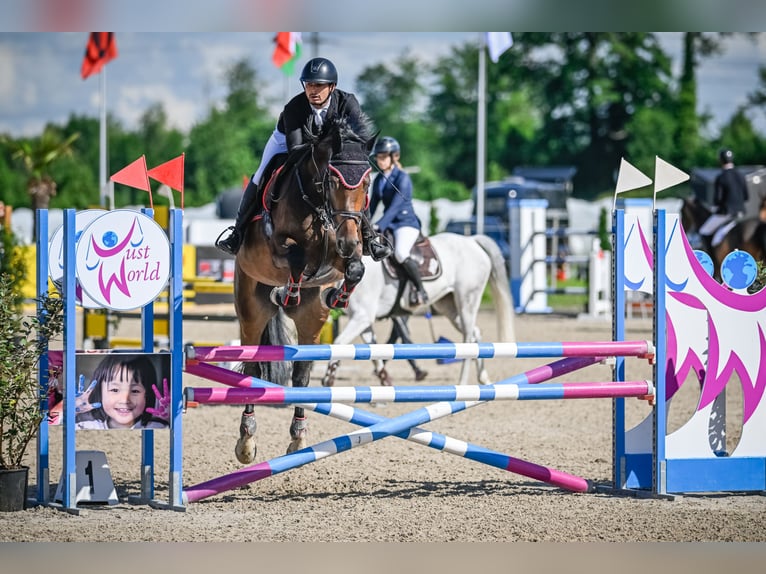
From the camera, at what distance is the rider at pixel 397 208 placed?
903 centimetres

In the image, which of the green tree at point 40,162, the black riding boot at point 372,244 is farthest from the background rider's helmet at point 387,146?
the green tree at point 40,162

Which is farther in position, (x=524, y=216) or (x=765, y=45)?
(x=765, y=45)

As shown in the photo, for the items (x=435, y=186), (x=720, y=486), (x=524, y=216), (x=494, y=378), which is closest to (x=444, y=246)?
(x=494, y=378)

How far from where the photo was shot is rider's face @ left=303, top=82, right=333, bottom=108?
5.73 m

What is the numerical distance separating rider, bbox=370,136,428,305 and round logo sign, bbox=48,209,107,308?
12.3ft

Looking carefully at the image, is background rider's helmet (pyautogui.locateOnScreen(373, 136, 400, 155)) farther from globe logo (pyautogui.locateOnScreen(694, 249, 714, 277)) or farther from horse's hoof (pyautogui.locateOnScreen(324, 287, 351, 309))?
globe logo (pyautogui.locateOnScreen(694, 249, 714, 277))

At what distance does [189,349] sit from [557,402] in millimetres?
5722

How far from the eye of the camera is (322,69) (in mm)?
5676

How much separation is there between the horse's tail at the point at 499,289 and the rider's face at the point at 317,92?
466cm

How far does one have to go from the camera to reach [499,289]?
34.0 ft

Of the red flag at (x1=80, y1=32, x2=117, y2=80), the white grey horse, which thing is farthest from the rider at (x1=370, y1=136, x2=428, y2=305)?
the red flag at (x1=80, y1=32, x2=117, y2=80)

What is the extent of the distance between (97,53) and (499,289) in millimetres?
15480
